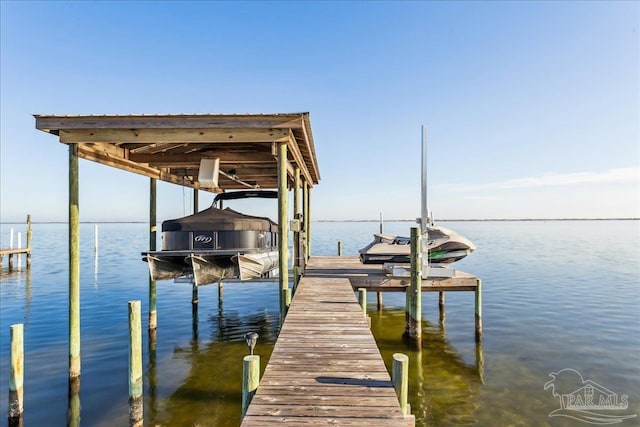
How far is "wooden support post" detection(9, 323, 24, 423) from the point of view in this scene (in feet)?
20.7

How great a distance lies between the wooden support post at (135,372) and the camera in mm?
6406

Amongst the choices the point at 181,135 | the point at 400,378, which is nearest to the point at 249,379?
the point at 400,378

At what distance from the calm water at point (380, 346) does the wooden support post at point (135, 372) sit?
0.48 metres

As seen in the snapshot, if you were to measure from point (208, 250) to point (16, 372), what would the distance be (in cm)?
439

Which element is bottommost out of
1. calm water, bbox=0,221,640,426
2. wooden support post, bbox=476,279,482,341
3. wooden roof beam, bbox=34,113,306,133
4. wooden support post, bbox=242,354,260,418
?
calm water, bbox=0,221,640,426

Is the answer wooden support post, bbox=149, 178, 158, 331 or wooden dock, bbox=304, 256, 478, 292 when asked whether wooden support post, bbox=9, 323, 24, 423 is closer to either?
wooden support post, bbox=149, 178, 158, 331

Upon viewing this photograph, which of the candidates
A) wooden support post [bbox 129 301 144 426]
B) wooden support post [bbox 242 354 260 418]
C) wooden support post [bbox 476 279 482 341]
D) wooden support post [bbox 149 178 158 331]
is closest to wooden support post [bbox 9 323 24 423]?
wooden support post [bbox 129 301 144 426]

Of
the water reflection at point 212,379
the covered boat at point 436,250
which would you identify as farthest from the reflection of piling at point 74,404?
the covered boat at point 436,250

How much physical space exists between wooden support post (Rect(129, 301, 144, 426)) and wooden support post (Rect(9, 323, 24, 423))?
1.83 metres

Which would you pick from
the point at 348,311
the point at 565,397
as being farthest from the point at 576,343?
the point at 348,311

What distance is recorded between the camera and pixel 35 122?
784cm

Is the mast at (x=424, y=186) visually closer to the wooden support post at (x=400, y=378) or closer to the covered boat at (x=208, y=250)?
the covered boat at (x=208, y=250)

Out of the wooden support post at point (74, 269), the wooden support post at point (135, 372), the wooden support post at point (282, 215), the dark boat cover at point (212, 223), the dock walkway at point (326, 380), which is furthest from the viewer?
the dark boat cover at point (212, 223)

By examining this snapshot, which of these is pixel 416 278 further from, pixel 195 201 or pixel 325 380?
pixel 195 201
